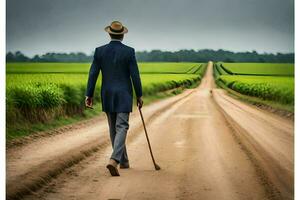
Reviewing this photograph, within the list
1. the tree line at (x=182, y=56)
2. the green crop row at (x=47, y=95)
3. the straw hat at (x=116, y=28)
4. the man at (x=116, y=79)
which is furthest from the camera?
the green crop row at (x=47, y=95)

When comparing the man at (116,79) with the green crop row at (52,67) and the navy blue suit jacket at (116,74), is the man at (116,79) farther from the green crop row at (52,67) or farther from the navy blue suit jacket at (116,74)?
the green crop row at (52,67)

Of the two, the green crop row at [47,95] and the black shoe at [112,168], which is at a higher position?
the green crop row at [47,95]

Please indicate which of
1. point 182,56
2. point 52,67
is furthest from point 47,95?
point 182,56

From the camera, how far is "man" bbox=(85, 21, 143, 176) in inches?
209

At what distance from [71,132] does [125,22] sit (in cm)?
342

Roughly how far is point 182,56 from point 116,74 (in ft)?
3.44

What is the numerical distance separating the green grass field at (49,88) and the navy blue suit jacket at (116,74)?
630 mm

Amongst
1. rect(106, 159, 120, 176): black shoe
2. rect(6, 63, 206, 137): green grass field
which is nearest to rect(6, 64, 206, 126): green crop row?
rect(6, 63, 206, 137): green grass field

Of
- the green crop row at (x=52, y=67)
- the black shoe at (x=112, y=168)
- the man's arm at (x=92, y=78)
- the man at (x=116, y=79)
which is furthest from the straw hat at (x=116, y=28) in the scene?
the black shoe at (x=112, y=168)

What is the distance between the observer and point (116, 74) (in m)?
5.33

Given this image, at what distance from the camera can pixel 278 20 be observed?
17.0 ft

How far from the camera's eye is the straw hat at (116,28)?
17.0ft

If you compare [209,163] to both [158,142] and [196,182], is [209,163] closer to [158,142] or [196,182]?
[196,182]
